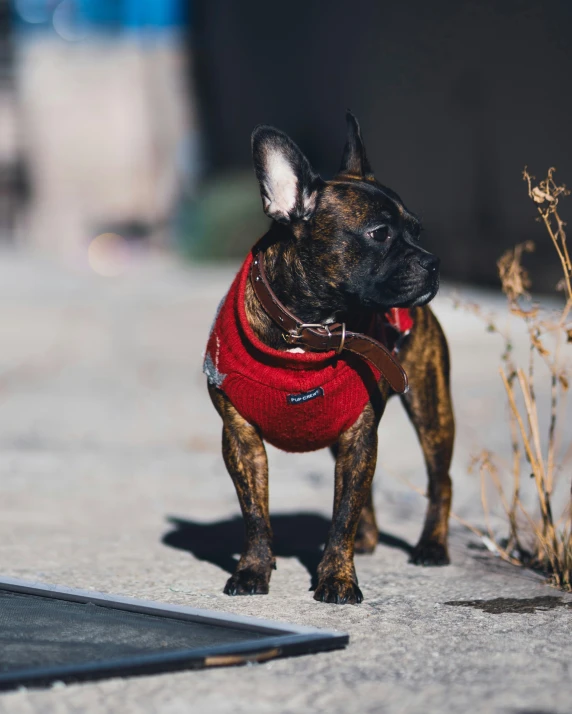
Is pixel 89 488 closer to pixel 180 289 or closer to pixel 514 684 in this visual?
pixel 514 684

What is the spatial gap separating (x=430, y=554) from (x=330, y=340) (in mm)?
1144

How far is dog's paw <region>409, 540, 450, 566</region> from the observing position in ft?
15.4

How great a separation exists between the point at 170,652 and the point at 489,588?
1.44m

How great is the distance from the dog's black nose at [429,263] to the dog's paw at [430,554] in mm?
1257

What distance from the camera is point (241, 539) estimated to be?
5.25m

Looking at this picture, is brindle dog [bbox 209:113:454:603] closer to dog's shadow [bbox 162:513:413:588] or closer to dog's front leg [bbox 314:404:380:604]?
dog's front leg [bbox 314:404:380:604]

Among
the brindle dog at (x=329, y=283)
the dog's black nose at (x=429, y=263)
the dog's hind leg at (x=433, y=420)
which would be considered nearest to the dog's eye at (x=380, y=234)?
the brindle dog at (x=329, y=283)

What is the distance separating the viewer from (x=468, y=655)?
3.33 metres

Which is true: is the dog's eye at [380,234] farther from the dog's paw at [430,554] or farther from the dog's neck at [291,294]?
the dog's paw at [430,554]

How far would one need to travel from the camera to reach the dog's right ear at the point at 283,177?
410 cm

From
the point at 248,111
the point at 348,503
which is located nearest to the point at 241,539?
the point at 348,503

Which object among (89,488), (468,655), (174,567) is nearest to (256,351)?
(174,567)

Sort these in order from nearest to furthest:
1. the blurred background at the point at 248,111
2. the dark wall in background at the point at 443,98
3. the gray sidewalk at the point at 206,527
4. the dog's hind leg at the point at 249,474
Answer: the gray sidewalk at the point at 206,527, the dog's hind leg at the point at 249,474, the dark wall in background at the point at 443,98, the blurred background at the point at 248,111

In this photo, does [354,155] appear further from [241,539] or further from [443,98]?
[443,98]
